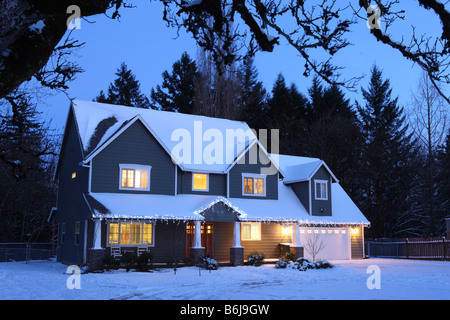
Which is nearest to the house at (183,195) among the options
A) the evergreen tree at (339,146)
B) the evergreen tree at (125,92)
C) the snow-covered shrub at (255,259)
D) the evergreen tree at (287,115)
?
the snow-covered shrub at (255,259)

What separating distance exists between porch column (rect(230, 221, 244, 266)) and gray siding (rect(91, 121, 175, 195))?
4013mm

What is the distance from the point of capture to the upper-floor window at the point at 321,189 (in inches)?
1171

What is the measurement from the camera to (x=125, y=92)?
175 ft

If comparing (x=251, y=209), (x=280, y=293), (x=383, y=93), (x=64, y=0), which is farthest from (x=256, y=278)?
(x=383, y=93)

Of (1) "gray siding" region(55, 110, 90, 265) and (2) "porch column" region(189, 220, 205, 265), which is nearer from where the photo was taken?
(1) "gray siding" region(55, 110, 90, 265)

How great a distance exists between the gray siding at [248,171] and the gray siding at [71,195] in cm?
849

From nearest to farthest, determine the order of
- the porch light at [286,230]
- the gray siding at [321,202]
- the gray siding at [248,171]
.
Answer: the gray siding at [248,171] → the porch light at [286,230] → the gray siding at [321,202]

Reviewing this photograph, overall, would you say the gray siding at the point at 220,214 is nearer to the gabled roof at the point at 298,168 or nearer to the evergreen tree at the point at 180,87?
the gabled roof at the point at 298,168

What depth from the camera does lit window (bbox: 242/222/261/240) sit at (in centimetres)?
2755

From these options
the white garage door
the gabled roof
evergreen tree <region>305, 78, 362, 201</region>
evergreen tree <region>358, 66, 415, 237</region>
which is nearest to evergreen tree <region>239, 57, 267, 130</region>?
evergreen tree <region>305, 78, 362, 201</region>

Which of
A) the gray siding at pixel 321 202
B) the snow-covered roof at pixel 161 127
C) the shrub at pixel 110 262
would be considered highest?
the snow-covered roof at pixel 161 127

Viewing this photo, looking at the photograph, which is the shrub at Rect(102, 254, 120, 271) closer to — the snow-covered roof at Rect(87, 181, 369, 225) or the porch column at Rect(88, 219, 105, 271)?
the porch column at Rect(88, 219, 105, 271)

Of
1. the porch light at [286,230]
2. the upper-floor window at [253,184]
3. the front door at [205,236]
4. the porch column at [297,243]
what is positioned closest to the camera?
the front door at [205,236]

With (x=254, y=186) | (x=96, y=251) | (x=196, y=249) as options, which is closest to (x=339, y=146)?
(x=254, y=186)
